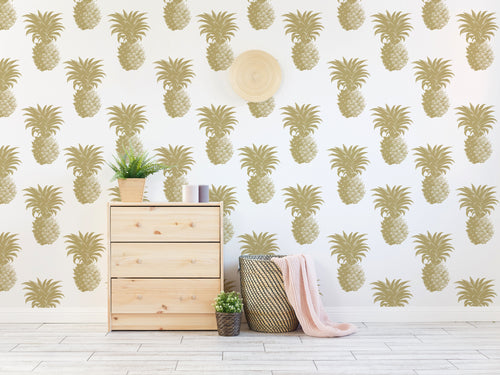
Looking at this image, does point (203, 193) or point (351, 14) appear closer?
point (203, 193)

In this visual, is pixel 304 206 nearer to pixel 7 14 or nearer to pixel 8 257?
pixel 8 257

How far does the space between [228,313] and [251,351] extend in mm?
351

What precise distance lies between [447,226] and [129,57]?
7.61ft

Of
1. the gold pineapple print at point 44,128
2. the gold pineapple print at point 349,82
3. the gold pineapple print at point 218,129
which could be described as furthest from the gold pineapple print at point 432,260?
the gold pineapple print at point 44,128

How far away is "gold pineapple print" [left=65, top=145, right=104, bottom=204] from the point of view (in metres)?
3.76

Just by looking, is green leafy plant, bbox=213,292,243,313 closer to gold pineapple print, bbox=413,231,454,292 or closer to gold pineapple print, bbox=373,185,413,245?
gold pineapple print, bbox=373,185,413,245

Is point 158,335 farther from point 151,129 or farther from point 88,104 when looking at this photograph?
point 88,104

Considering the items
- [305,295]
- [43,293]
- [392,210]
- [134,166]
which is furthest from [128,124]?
[392,210]

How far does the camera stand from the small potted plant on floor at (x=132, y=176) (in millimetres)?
3537

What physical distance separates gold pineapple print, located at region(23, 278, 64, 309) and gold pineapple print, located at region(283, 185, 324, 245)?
1558 mm

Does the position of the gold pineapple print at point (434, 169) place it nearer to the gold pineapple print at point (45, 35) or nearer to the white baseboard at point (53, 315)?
the white baseboard at point (53, 315)

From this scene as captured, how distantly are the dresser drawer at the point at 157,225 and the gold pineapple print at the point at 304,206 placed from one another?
575 millimetres

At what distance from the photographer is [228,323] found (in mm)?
3330

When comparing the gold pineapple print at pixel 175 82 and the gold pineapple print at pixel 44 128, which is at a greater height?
the gold pineapple print at pixel 175 82
